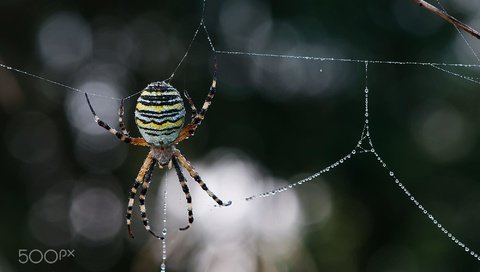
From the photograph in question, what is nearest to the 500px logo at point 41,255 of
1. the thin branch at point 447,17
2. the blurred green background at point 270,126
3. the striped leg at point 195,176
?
the blurred green background at point 270,126

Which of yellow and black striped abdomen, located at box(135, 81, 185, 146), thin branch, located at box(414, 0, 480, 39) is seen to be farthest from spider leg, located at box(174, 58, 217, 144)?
thin branch, located at box(414, 0, 480, 39)

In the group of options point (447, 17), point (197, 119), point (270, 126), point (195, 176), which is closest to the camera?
point (447, 17)

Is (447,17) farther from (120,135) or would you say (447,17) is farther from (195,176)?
(195,176)

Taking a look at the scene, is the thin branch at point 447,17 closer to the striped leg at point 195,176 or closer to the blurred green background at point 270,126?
the striped leg at point 195,176

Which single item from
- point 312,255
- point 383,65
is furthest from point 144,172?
point 383,65

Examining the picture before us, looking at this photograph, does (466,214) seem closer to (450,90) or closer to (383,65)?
(450,90)

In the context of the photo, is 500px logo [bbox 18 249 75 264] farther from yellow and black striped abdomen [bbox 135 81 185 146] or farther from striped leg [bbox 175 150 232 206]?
yellow and black striped abdomen [bbox 135 81 185 146]

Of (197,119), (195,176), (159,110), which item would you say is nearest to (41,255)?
(195,176)
